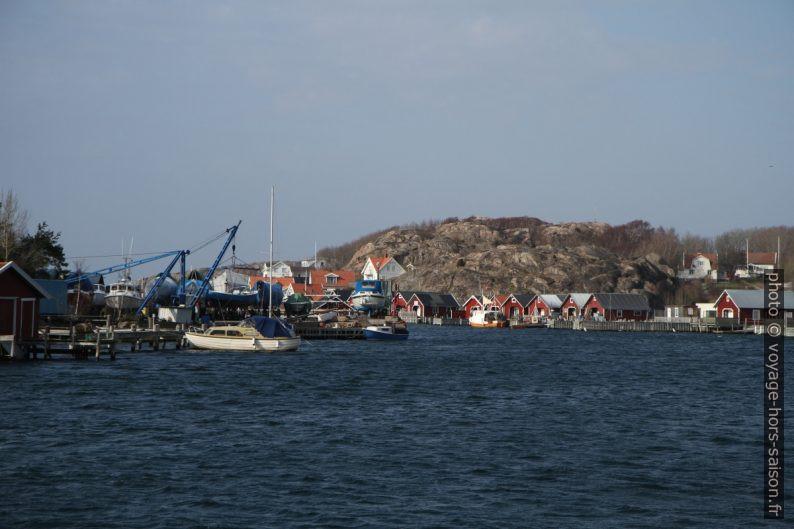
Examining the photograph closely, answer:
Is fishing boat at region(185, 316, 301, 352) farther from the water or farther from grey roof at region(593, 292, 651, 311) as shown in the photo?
grey roof at region(593, 292, 651, 311)

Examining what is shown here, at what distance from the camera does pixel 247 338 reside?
6650 cm

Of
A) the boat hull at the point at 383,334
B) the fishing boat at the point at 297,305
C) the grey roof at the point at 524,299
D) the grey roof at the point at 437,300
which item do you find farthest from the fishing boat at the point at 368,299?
the boat hull at the point at 383,334

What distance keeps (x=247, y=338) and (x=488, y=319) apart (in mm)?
87085

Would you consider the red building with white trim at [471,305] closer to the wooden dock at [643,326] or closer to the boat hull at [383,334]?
the wooden dock at [643,326]

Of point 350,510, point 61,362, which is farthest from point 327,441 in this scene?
point 61,362

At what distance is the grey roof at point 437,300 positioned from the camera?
556ft

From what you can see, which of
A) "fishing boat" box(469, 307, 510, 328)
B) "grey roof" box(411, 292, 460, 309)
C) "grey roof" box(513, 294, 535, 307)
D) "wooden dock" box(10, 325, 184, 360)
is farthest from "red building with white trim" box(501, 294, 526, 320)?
"wooden dock" box(10, 325, 184, 360)

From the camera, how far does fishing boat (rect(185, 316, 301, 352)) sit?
219 ft

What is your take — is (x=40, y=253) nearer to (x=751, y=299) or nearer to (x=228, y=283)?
(x=228, y=283)

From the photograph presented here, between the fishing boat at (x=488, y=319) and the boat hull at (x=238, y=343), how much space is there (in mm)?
84418

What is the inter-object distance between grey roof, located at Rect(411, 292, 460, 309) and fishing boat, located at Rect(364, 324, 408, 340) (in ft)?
241

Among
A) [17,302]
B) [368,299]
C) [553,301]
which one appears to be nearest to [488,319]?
[553,301]

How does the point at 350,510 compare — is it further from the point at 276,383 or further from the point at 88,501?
the point at 276,383

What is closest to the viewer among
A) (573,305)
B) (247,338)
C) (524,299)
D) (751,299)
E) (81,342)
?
(81,342)
